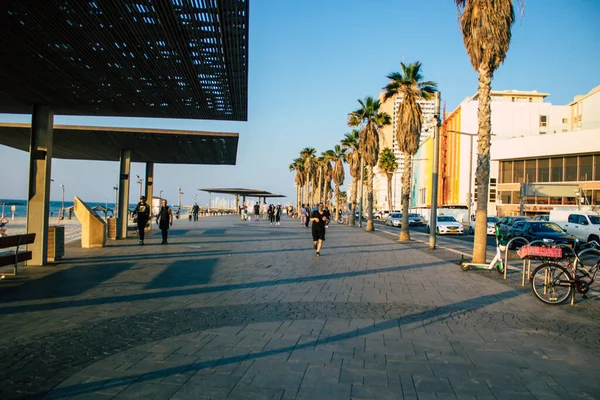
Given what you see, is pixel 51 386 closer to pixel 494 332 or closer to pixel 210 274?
pixel 494 332

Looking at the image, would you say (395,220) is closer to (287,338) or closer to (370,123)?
(370,123)

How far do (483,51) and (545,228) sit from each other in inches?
495

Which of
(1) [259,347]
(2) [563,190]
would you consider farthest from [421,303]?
(2) [563,190]

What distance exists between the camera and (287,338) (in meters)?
6.33

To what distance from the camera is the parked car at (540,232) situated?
22000 millimetres

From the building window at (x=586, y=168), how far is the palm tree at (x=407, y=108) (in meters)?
43.0

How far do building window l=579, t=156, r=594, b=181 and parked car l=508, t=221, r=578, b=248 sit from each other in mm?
42702

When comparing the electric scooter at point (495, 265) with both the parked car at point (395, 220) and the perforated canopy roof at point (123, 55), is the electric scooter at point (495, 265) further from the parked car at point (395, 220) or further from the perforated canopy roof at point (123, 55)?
the parked car at point (395, 220)

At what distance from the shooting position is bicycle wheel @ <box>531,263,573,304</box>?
9.06 metres

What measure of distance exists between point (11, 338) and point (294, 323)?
3.51 m

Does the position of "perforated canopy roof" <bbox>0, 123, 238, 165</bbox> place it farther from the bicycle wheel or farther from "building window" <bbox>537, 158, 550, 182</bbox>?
"building window" <bbox>537, 158, 550, 182</bbox>

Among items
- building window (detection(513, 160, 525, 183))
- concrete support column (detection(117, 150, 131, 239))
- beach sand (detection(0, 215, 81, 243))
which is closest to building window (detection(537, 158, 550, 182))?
building window (detection(513, 160, 525, 183))

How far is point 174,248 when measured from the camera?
18391mm

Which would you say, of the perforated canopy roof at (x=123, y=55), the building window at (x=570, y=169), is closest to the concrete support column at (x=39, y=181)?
the perforated canopy roof at (x=123, y=55)
